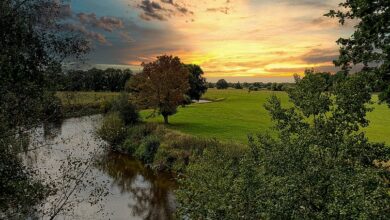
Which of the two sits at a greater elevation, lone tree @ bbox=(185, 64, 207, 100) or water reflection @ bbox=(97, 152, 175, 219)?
lone tree @ bbox=(185, 64, 207, 100)

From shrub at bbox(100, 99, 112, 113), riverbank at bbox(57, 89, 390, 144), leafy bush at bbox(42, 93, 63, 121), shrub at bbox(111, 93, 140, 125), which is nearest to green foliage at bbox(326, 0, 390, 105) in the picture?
leafy bush at bbox(42, 93, 63, 121)

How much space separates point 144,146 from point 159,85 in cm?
1498

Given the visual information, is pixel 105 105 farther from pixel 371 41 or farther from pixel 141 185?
pixel 371 41

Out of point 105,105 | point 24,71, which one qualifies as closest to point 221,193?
point 24,71

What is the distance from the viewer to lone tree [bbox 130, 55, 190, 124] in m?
58.9

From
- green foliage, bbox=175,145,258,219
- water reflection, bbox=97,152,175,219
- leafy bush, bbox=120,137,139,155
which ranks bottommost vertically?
water reflection, bbox=97,152,175,219

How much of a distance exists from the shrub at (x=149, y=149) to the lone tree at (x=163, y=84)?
1279cm

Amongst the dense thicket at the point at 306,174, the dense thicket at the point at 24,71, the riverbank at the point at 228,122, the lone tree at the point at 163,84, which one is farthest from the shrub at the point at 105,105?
the dense thicket at the point at 306,174

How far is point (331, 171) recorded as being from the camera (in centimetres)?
1130

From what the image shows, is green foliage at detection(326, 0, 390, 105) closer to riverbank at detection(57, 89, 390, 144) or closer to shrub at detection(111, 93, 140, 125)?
riverbank at detection(57, 89, 390, 144)

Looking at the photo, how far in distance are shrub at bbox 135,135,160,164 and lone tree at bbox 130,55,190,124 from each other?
12791 mm

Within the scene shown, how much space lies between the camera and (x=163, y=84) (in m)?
59.3

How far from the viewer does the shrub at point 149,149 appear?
45.4 meters

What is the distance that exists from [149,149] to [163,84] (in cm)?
1594
